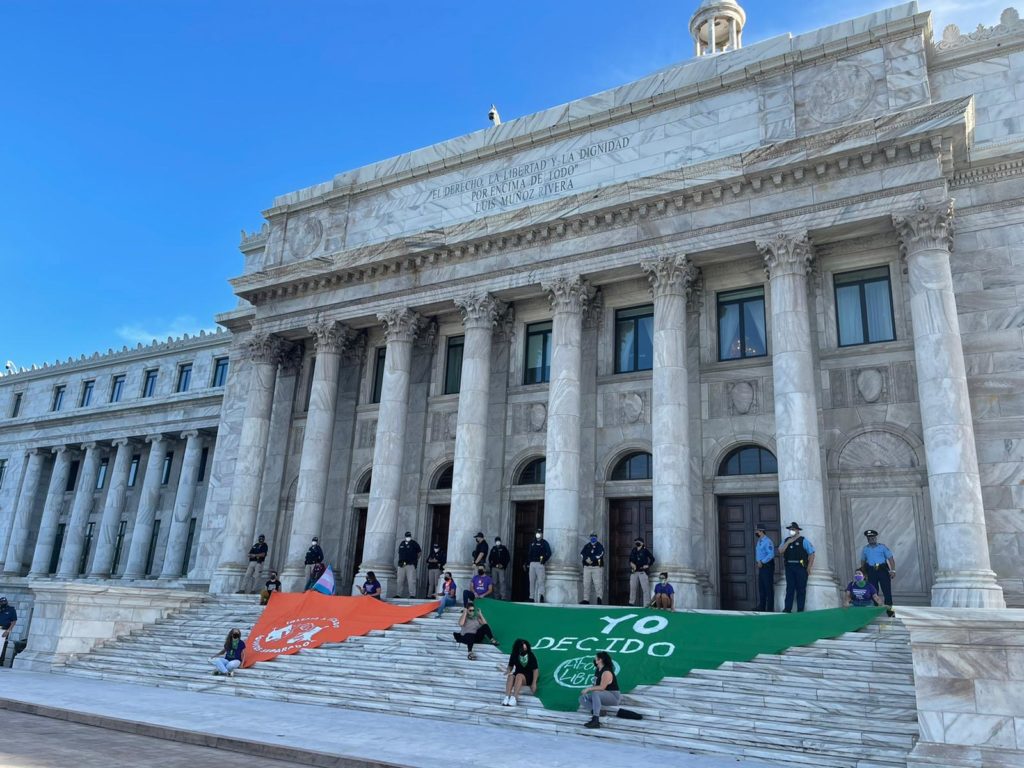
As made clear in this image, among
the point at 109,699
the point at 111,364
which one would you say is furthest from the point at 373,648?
the point at 111,364

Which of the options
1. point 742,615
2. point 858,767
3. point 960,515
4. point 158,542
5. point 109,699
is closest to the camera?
point 858,767

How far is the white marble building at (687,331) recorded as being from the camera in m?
20.3

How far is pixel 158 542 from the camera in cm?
4762

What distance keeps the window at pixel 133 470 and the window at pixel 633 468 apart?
37286 millimetres

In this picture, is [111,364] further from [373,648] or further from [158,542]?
[373,648]

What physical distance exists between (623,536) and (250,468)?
14.0 metres

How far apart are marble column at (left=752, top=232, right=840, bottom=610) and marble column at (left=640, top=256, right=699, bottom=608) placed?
2477 millimetres

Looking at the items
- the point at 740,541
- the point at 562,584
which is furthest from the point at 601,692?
the point at 740,541

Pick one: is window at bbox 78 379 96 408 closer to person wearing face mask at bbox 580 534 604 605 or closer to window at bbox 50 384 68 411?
window at bbox 50 384 68 411

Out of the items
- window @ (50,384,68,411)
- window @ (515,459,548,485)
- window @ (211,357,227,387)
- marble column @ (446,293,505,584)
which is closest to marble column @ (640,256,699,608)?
window @ (515,459,548,485)

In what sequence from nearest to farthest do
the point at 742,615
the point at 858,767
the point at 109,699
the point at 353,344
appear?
the point at 858,767, the point at 109,699, the point at 742,615, the point at 353,344

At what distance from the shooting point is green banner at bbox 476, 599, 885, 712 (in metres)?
14.5

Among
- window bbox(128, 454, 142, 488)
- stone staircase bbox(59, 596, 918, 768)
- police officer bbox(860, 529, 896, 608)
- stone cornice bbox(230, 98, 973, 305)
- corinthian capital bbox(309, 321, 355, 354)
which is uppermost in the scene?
stone cornice bbox(230, 98, 973, 305)

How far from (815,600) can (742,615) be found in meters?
3.27
